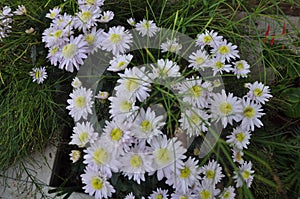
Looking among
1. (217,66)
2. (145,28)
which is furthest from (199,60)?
(145,28)

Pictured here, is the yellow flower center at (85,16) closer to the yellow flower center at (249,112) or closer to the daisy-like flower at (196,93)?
the daisy-like flower at (196,93)

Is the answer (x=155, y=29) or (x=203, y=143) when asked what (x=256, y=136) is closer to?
(x=203, y=143)

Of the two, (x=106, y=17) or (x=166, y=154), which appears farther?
(x=106, y=17)

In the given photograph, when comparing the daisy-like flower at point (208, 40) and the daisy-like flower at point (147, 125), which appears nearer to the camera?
the daisy-like flower at point (147, 125)

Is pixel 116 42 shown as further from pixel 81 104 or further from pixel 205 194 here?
pixel 205 194

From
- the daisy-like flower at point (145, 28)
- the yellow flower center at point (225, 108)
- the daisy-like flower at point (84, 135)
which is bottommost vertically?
the daisy-like flower at point (84, 135)

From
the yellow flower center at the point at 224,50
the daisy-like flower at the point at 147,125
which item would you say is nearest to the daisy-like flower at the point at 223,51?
the yellow flower center at the point at 224,50
